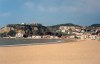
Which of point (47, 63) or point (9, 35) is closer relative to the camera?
point (47, 63)

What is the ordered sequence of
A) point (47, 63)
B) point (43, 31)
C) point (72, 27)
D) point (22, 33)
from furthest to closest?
1. point (72, 27)
2. point (43, 31)
3. point (22, 33)
4. point (47, 63)

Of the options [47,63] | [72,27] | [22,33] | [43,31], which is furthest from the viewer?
[72,27]

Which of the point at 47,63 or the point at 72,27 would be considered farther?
the point at 72,27

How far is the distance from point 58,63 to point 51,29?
105 m

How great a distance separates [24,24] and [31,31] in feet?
13.5

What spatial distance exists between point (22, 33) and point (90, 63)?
8890 centimetres

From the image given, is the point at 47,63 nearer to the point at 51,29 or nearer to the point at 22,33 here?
the point at 22,33

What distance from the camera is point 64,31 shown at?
114 m

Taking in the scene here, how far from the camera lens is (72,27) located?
12150cm

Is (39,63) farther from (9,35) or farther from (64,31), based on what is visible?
(64,31)

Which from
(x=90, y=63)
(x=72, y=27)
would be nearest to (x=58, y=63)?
(x=90, y=63)

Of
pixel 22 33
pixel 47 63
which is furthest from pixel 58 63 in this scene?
pixel 22 33

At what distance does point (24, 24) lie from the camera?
102000 millimetres

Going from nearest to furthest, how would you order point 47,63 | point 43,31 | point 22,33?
point 47,63 < point 22,33 < point 43,31
